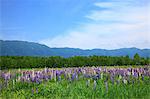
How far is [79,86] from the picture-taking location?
7.93 metres

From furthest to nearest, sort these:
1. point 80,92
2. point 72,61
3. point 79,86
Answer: point 72,61, point 79,86, point 80,92

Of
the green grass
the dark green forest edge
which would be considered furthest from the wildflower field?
the dark green forest edge

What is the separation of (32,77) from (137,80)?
286 centimetres

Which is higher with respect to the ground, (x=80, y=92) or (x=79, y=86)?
(x=79, y=86)

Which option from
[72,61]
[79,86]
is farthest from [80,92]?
[72,61]

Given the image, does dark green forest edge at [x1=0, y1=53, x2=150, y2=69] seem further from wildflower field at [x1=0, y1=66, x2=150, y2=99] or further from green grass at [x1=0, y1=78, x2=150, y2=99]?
green grass at [x1=0, y1=78, x2=150, y2=99]

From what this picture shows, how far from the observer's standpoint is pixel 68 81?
350 inches

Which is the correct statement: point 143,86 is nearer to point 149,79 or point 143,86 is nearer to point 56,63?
point 149,79

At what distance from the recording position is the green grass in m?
7.20

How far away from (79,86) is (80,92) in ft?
1.54

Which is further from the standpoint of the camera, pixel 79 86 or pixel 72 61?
pixel 72 61

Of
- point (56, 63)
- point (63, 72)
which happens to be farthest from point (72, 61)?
point (63, 72)

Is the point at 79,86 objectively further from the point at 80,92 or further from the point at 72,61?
the point at 72,61

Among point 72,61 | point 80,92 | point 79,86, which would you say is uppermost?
point 72,61
